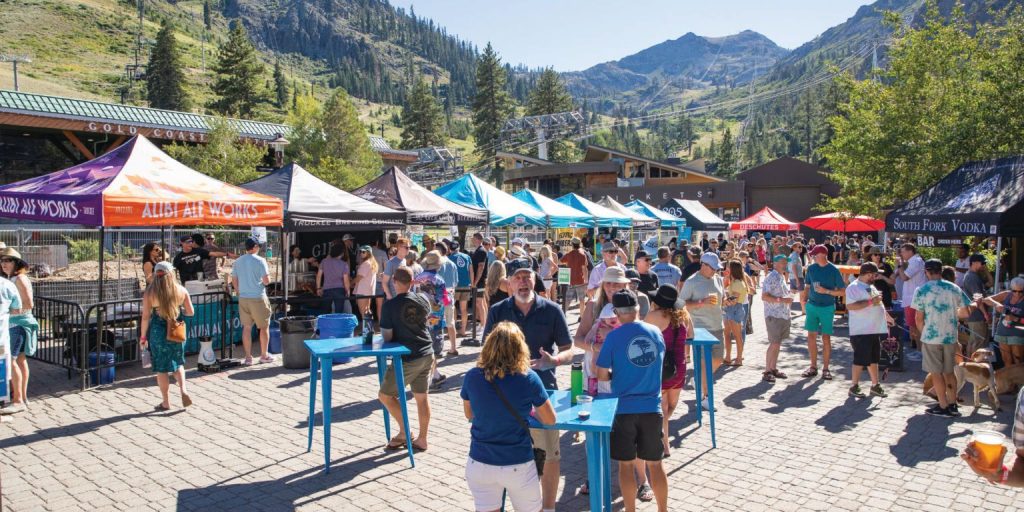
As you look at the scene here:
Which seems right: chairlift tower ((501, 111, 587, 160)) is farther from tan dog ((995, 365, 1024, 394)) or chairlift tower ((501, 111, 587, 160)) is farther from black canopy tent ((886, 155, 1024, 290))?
tan dog ((995, 365, 1024, 394))

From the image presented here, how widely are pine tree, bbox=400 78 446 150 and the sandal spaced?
82.1m

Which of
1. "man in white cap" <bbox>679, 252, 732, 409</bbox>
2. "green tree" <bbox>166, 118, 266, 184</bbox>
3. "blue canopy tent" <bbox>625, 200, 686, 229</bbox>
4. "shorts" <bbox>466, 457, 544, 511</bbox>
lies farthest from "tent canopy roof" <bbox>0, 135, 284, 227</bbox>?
"green tree" <bbox>166, 118, 266, 184</bbox>

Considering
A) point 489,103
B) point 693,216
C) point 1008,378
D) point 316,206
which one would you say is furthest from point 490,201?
point 489,103

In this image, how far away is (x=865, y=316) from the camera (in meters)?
8.03

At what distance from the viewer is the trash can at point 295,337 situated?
951 cm

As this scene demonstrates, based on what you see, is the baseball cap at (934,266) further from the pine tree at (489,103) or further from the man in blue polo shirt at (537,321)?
the pine tree at (489,103)

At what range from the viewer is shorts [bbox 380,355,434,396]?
5.98m

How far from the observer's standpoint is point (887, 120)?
16.1 meters

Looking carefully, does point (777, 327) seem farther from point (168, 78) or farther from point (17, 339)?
point (168, 78)

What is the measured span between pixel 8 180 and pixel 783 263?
39487mm

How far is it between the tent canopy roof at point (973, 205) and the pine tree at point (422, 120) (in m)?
77.2

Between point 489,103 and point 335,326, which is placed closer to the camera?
point 335,326

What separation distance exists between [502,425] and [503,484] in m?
0.33

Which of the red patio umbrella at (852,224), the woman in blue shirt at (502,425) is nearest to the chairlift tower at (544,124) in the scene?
the red patio umbrella at (852,224)
